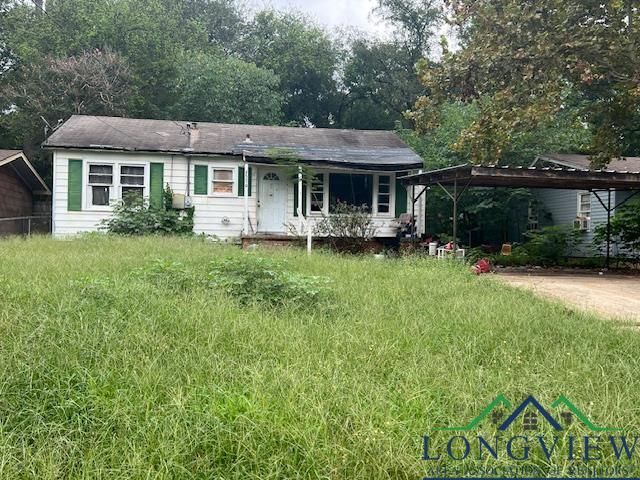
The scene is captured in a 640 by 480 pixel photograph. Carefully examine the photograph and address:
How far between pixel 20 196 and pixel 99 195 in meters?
5.84

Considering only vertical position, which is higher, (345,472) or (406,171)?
(406,171)

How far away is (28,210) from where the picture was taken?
19500mm

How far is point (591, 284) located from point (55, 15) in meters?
26.6

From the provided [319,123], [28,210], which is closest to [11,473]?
[28,210]

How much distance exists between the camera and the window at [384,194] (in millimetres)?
16156

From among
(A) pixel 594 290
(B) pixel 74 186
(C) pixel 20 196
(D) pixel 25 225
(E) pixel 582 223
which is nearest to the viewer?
(A) pixel 594 290

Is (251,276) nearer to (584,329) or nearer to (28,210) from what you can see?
(584,329)

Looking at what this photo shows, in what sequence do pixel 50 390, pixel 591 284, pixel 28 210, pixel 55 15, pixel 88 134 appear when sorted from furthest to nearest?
pixel 55 15, pixel 28 210, pixel 88 134, pixel 591 284, pixel 50 390

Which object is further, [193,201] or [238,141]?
[238,141]

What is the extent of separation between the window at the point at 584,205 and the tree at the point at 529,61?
8.53m

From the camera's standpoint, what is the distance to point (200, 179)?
15.5m

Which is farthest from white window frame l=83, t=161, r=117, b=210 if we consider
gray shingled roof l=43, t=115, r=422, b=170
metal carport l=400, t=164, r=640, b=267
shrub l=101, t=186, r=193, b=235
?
metal carport l=400, t=164, r=640, b=267

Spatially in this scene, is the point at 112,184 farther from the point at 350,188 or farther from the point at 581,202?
the point at 581,202

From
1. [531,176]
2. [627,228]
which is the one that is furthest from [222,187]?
Answer: [627,228]
